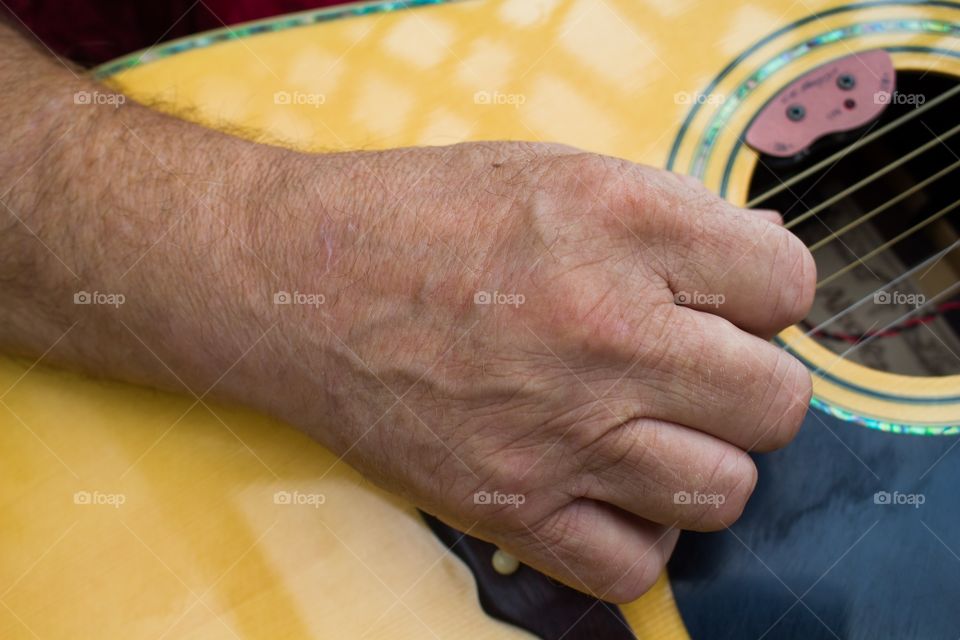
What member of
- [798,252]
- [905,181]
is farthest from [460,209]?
[905,181]

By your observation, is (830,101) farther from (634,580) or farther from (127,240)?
(127,240)

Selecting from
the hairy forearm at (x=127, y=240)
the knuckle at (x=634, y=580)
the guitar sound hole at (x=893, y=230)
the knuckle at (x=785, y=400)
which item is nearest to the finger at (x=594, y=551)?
the knuckle at (x=634, y=580)

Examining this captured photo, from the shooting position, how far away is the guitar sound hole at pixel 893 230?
827 mm

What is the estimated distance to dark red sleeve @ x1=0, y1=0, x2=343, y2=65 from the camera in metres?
0.94

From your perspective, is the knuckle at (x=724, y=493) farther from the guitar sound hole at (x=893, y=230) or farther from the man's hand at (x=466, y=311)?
the guitar sound hole at (x=893, y=230)

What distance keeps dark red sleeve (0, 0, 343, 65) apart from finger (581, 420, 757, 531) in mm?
675

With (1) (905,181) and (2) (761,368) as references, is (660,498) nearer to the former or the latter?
(2) (761,368)

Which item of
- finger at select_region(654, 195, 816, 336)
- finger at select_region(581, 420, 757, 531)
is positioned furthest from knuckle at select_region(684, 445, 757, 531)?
finger at select_region(654, 195, 816, 336)

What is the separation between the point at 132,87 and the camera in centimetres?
80

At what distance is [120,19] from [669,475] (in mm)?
902

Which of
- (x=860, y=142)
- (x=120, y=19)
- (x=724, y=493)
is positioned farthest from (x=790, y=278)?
(x=120, y=19)

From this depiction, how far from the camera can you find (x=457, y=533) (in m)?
0.61

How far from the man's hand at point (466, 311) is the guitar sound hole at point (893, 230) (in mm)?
315

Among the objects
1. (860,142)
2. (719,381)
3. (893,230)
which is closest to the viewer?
(719,381)
